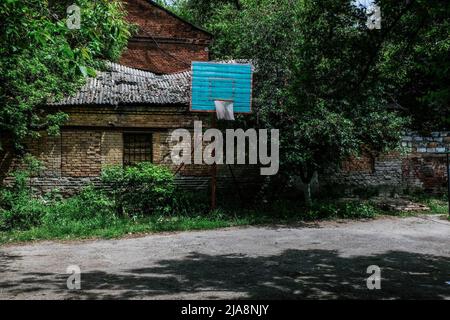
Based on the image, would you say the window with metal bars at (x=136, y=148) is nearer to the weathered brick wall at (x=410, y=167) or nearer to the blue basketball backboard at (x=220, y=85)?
the blue basketball backboard at (x=220, y=85)

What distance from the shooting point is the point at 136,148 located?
14.7m

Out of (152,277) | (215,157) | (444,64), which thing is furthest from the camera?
(215,157)

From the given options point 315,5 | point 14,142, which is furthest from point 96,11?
point 14,142

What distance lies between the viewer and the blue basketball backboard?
12445mm

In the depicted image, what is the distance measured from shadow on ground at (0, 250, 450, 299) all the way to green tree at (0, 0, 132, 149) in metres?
3.04

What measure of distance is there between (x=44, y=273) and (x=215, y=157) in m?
7.12

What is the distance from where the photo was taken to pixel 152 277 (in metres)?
6.10

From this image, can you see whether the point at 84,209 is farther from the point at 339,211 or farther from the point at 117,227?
the point at 339,211

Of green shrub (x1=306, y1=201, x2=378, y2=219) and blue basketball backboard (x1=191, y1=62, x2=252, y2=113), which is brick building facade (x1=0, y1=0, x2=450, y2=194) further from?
green shrub (x1=306, y1=201, x2=378, y2=219)

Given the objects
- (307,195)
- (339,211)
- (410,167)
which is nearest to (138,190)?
(307,195)

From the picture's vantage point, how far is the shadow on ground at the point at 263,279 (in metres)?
5.17

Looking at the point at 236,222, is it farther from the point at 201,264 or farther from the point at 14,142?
the point at 14,142

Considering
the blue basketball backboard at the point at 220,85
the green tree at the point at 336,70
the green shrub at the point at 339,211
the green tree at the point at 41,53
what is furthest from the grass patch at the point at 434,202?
the green tree at the point at 41,53

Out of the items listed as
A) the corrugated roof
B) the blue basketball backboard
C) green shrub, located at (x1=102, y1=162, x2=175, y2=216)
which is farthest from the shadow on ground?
the corrugated roof
